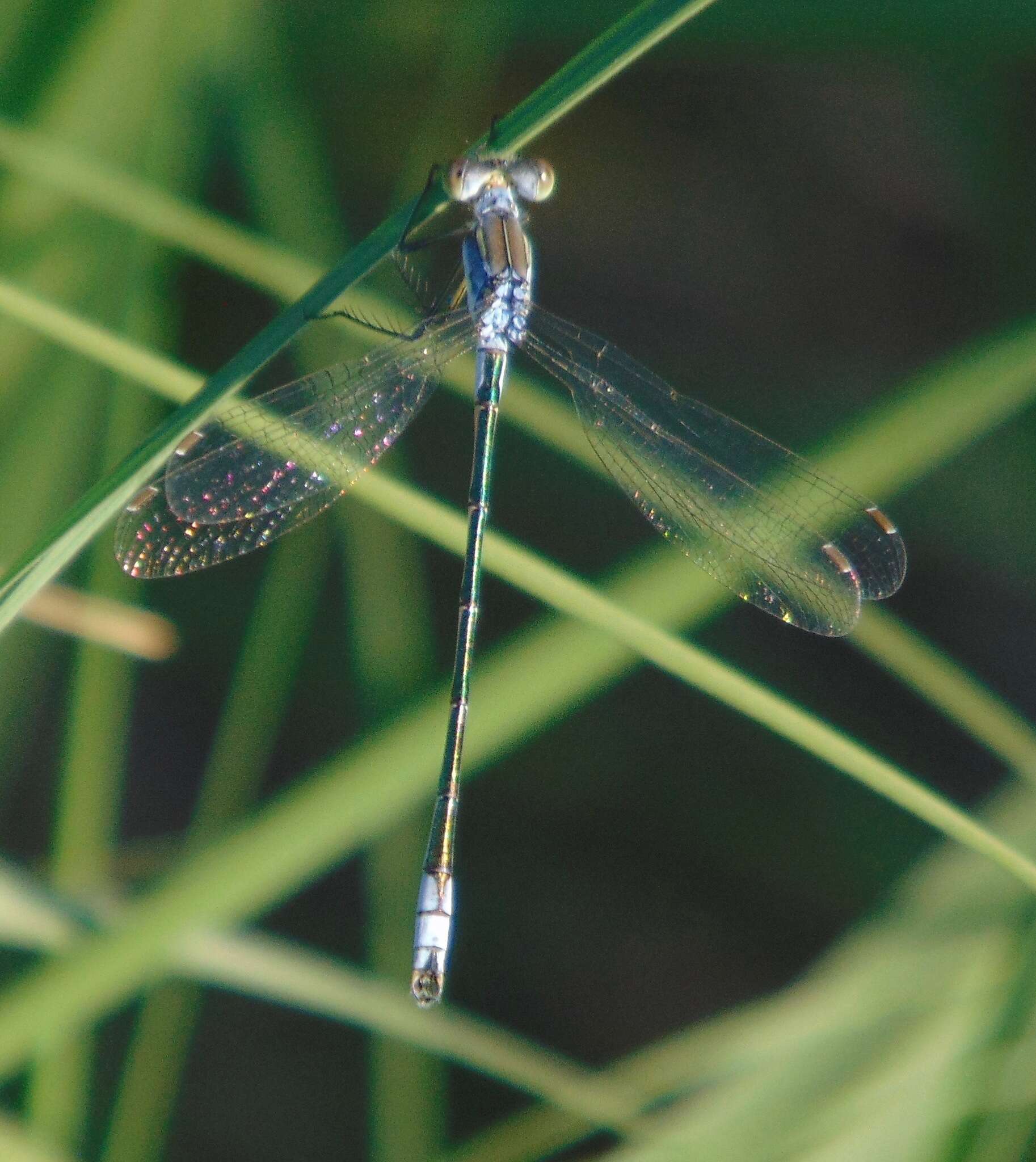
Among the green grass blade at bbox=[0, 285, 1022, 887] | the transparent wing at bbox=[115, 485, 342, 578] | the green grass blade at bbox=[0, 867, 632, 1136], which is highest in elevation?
the transparent wing at bbox=[115, 485, 342, 578]

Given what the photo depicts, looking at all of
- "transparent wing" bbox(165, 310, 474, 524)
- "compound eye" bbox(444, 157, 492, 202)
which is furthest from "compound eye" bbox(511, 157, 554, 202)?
"compound eye" bbox(444, 157, 492, 202)

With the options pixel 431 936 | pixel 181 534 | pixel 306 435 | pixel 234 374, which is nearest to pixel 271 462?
pixel 306 435

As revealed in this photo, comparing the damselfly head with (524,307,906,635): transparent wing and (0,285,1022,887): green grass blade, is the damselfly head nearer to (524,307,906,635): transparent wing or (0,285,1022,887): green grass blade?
(524,307,906,635): transparent wing

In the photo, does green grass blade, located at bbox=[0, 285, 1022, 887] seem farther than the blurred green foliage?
No

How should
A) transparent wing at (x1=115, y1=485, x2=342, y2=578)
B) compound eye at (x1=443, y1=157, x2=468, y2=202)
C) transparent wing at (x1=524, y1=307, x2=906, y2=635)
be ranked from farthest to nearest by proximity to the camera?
transparent wing at (x1=524, y1=307, x2=906, y2=635) → transparent wing at (x1=115, y1=485, x2=342, y2=578) → compound eye at (x1=443, y1=157, x2=468, y2=202)

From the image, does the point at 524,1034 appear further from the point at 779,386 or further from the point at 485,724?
the point at 779,386

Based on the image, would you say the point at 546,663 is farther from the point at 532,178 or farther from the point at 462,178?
the point at 532,178

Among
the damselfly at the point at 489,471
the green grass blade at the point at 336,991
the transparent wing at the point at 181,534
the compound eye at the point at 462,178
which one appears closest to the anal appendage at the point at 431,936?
the damselfly at the point at 489,471

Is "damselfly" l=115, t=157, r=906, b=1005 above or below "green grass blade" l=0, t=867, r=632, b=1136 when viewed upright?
above

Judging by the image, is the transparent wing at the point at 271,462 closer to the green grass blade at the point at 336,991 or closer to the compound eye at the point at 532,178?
the compound eye at the point at 532,178
